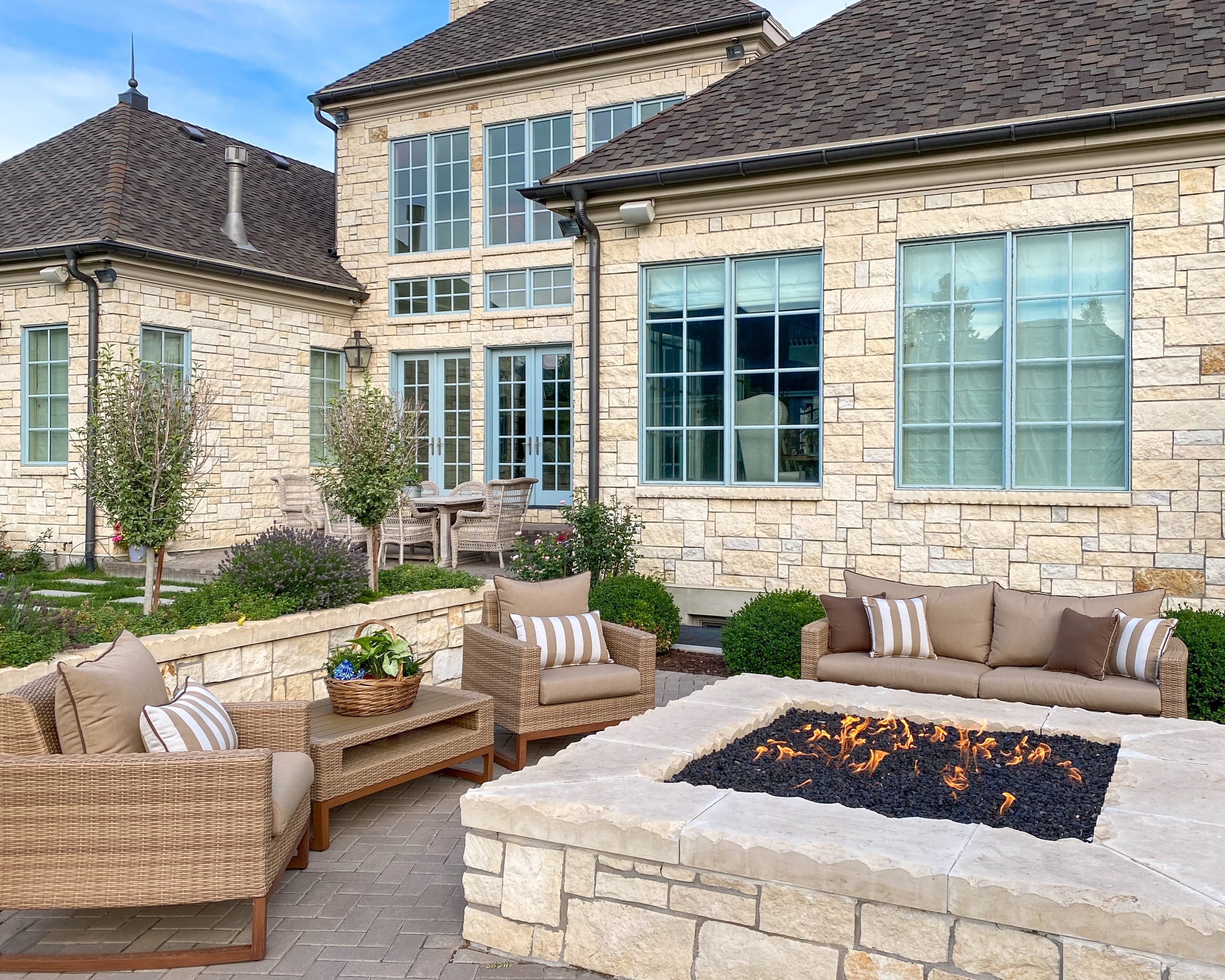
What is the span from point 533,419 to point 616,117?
156 inches

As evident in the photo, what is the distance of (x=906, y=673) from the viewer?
6008mm

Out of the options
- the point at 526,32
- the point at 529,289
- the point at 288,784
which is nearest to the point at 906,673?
the point at 288,784

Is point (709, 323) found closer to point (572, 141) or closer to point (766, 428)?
point (766, 428)

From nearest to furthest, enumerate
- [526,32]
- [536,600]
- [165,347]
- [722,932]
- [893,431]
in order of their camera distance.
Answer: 1. [722,932]
2. [536,600]
3. [893,431]
4. [165,347]
5. [526,32]

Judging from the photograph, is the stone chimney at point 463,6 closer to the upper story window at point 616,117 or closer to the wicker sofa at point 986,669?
the upper story window at point 616,117

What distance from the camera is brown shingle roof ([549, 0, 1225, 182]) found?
295 inches

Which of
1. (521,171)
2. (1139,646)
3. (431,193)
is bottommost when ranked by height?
(1139,646)

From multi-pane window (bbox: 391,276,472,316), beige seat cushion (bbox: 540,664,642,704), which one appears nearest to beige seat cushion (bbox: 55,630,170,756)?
beige seat cushion (bbox: 540,664,642,704)

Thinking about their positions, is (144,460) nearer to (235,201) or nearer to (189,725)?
(189,725)

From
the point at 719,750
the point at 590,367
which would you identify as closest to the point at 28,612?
the point at 719,750

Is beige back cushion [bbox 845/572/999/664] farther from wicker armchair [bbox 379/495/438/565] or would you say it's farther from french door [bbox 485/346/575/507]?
french door [bbox 485/346/575/507]

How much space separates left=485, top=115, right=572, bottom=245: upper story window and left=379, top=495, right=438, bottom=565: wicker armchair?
4.39 m

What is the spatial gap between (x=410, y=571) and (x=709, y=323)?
3.31m

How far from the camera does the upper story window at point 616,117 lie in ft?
41.7
